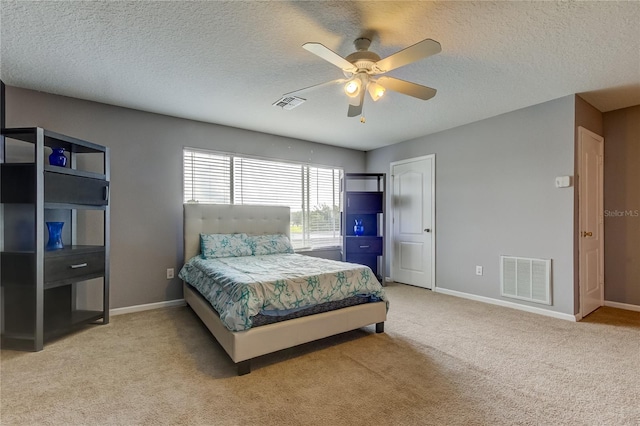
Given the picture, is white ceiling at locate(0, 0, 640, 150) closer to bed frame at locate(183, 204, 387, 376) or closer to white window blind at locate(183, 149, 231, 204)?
white window blind at locate(183, 149, 231, 204)

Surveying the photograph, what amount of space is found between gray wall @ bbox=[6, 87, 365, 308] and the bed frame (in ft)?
0.88

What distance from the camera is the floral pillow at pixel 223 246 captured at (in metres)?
3.92

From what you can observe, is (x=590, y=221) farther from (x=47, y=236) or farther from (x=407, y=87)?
(x=47, y=236)

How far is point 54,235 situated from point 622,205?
21.1ft

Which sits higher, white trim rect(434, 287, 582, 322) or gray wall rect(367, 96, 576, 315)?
gray wall rect(367, 96, 576, 315)

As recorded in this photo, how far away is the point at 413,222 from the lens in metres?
5.25

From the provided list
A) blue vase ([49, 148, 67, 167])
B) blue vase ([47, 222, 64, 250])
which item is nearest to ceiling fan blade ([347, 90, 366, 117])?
blue vase ([49, 148, 67, 167])

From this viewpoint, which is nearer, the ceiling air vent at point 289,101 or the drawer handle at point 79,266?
the drawer handle at point 79,266

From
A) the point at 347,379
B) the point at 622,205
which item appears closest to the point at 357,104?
the point at 347,379

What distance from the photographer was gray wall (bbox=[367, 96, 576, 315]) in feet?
11.5

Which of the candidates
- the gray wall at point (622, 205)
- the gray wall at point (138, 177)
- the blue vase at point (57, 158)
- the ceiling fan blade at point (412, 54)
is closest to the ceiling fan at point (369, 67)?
the ceiling fan blade at point (412, 54)

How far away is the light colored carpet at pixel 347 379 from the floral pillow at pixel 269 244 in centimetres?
135

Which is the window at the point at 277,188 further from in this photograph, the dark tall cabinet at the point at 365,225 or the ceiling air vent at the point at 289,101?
the ceiling air vent at the point at 289,101

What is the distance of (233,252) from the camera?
13.3ft
